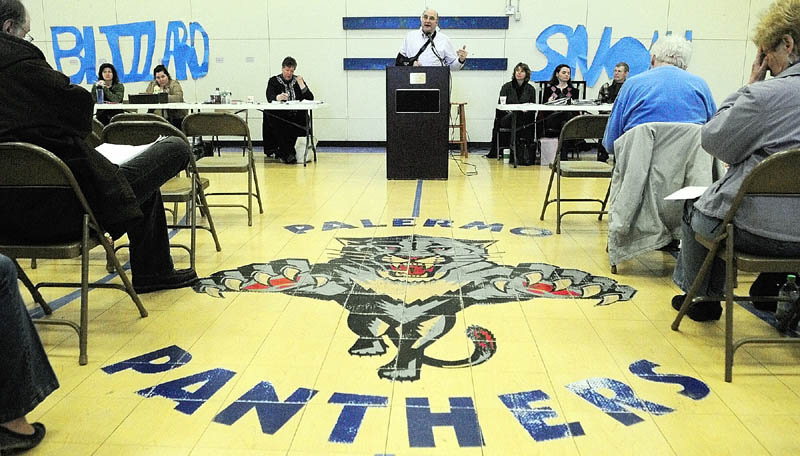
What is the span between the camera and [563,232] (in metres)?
4.74

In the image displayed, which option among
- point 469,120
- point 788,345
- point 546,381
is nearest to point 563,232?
point 788,345

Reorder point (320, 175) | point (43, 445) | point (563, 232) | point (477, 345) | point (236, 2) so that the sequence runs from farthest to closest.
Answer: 1. point (236, 2)
2. point (320, 175)
3. point (563, 232)
4. point (477, 345)
5. point (43, 445)

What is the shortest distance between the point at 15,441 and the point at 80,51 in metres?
10.00

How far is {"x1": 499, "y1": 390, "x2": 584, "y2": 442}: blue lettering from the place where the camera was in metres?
2.04

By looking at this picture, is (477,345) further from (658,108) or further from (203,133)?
(203,133)

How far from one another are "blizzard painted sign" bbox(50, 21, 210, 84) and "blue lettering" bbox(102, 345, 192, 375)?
8585 mm

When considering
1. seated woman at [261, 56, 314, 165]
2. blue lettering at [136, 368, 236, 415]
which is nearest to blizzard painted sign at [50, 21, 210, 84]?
seated woman at [261, 56, 314, 165]

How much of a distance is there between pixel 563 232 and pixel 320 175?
3521mm

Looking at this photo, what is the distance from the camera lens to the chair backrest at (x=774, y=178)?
2.30 metres

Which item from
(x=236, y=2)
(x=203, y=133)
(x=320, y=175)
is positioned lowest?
(x=320, y=175)

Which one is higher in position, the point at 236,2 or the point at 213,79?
the point at 236,2

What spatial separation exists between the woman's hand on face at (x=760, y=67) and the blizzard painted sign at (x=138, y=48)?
354 inches

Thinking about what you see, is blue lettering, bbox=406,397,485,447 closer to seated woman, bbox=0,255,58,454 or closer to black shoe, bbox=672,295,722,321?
seated woman, bbox=0,255,58,454

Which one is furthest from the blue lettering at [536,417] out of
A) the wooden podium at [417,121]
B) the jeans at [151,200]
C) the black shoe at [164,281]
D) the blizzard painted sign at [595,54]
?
the blizzard painted sign at [595,54]
